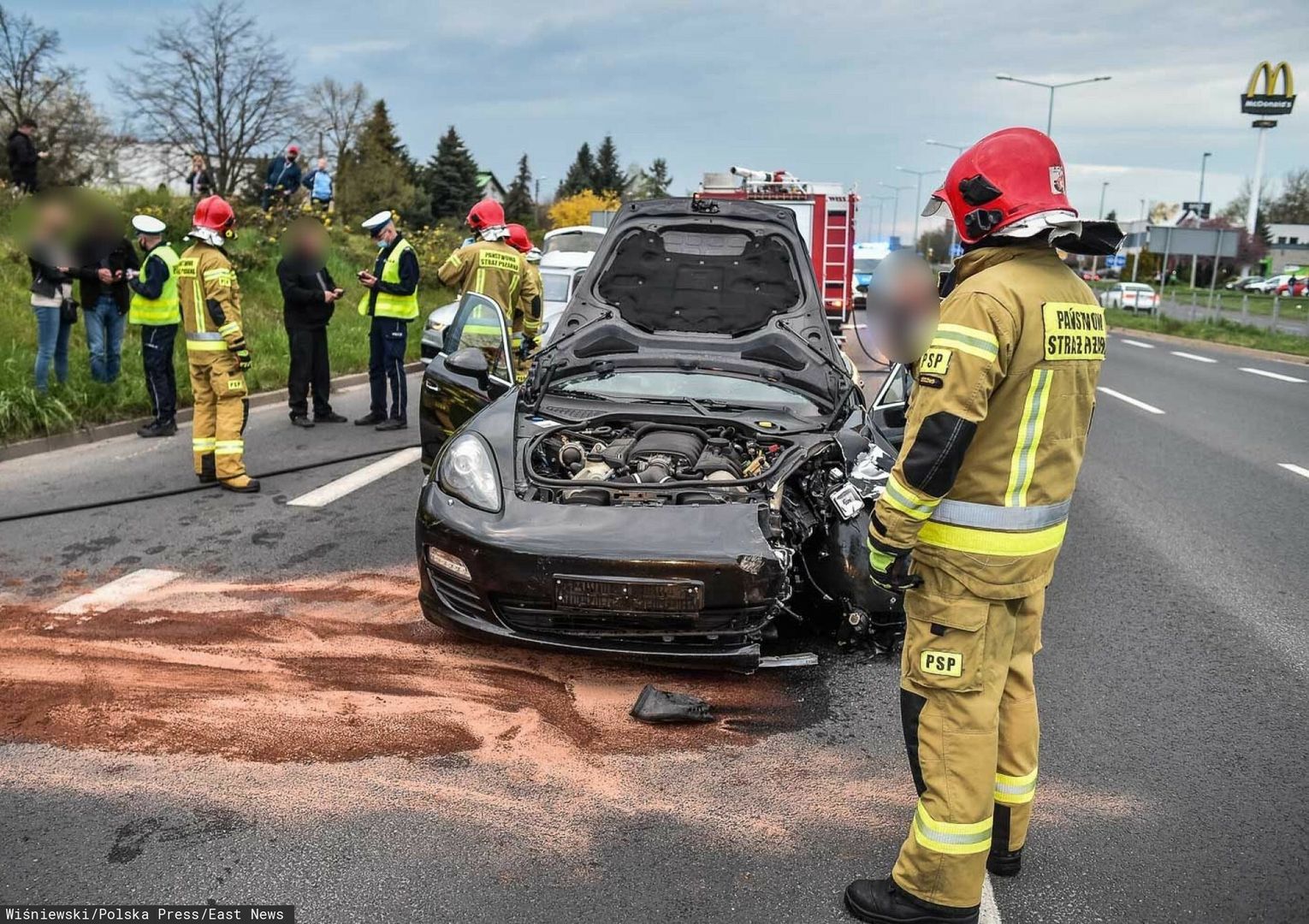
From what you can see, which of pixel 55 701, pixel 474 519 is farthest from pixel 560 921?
pixel 55 701

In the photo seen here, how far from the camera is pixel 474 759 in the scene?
341cm

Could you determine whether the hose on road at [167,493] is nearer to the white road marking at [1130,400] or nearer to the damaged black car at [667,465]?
the damaged black car at [667,465]

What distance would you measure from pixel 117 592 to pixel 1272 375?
697 inches

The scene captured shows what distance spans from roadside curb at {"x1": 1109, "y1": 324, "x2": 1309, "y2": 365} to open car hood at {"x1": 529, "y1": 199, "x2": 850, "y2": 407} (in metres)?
18.2

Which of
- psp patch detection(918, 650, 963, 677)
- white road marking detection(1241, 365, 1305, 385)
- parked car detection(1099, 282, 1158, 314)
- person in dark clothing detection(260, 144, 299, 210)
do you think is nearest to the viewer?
psp patch detection(918, 650, 963, 677)

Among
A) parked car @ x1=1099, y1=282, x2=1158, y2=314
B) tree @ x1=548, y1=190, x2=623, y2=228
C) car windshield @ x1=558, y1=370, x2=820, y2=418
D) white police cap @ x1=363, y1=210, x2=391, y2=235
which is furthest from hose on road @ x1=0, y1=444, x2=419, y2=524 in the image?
tree @ x1=548, y1=190, x2=623, y2=228

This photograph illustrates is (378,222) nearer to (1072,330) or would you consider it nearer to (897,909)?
(1072,330)

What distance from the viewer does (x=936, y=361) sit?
97.9 inches

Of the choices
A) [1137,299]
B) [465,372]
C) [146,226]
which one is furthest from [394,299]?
[1137,299]

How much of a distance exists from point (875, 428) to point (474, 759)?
2532 mm

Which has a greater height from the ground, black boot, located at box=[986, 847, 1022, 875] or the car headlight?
the car headlight

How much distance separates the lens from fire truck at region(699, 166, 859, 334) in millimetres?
17078

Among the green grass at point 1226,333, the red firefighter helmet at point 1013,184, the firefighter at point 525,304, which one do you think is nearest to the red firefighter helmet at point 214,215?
the firefighter at point 525,304

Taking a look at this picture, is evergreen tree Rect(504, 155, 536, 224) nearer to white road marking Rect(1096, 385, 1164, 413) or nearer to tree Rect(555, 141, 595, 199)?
tree Rect(555, 141, 595, 199)
